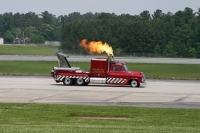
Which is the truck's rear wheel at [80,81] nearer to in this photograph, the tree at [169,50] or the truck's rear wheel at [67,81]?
the truck's rear wheel at [67,81]

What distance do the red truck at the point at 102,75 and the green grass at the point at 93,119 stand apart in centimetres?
1772

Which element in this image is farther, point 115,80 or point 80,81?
point 80,81

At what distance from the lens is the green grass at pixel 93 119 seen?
19.4m

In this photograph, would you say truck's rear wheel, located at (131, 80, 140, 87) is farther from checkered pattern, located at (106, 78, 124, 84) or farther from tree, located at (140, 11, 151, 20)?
tree, located at (140, 11, 151, 20)

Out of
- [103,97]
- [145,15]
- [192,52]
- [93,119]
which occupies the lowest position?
[192,52]

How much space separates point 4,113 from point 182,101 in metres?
12.2

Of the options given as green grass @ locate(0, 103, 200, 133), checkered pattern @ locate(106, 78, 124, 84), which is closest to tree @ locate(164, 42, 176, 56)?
checkered pattern @ locate(106, 78, 124, 84)

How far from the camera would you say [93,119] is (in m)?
24.4

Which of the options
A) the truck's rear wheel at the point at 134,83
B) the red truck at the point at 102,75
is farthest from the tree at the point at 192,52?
the truck's rear wheel at the point at 134,83

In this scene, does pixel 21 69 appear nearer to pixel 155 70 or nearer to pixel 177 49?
pixel 155 70

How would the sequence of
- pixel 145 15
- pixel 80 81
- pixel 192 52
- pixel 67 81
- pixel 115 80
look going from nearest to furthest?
pixel 115 80
pixel 80 81
pixel 67 81
pixel 192 52
pixel 145 15

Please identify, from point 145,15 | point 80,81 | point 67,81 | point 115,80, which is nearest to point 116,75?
point 115,80

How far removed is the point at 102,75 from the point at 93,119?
23.1 meters

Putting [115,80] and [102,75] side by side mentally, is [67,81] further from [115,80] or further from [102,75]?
[115,80]
